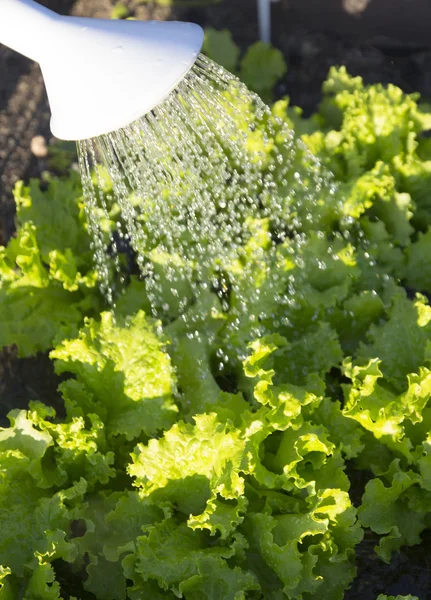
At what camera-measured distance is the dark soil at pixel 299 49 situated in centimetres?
496

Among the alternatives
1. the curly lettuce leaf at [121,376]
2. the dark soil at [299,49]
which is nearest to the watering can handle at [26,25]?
the curly lettuce leaf at [121,376]

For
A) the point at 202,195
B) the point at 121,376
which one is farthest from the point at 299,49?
the point at 121,376

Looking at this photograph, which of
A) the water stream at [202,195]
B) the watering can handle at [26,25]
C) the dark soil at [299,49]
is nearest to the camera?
the watering can handle at [26,25]

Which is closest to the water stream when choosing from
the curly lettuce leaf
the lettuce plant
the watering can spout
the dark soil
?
the lettuce plant

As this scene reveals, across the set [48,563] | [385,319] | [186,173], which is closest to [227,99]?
[186,173]

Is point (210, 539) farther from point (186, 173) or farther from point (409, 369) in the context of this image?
point (186, 173)

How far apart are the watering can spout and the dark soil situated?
2702 millimetres

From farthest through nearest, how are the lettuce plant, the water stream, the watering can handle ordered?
the water stream
the lettuce plant
the watering can handle

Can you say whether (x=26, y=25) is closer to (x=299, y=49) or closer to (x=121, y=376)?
(x=121, y=376)

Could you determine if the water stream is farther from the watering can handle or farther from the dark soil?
the watering can handle

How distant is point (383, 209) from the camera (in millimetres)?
3639

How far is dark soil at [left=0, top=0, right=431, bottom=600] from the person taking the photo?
4.96 meters

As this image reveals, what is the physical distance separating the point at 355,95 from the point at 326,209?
0.83 meters

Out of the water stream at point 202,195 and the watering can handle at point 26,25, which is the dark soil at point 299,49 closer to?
the water stream at point 202,195
